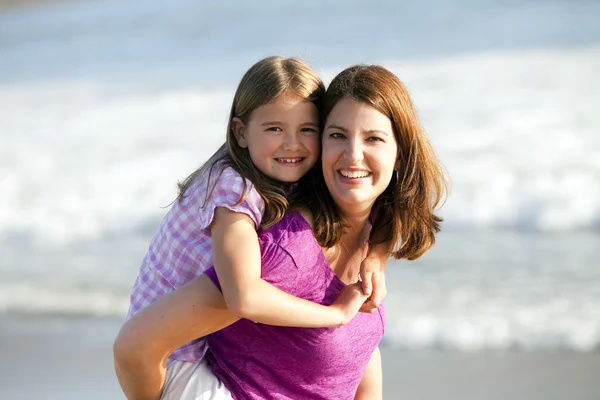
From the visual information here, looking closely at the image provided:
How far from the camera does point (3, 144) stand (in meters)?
9.21

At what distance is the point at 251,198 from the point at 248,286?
224 millimetres

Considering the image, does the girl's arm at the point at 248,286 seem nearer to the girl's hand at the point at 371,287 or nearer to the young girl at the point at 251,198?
Result: the young girl at the point at 251,198

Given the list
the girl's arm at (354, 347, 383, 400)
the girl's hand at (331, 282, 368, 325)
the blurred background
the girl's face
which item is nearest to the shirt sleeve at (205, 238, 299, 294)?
the girl's hand at (331, 282, 368, 325)

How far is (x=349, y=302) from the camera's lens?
7.41 feet

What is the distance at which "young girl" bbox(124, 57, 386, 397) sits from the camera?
7.14 ft

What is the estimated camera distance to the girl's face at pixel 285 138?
2.37 meters

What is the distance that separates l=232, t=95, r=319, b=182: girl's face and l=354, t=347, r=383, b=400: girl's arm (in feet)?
1.83

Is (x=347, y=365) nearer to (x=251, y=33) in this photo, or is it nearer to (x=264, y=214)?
(x=264, y=214)

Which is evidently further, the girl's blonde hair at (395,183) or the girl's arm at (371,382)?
the girl's arm at (371,382)

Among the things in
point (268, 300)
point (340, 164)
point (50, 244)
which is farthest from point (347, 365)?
point (50, 244)

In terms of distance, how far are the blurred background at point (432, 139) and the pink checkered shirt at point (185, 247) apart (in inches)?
30.6

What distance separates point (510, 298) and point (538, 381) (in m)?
0.92

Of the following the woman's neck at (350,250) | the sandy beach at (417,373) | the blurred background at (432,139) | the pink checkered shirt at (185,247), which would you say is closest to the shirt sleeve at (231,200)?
the pink checkered shirt at (185,247)

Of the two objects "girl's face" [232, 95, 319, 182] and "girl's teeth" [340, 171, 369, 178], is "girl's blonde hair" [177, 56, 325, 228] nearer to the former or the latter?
"girl's face" [232, 95, 319, 182]
